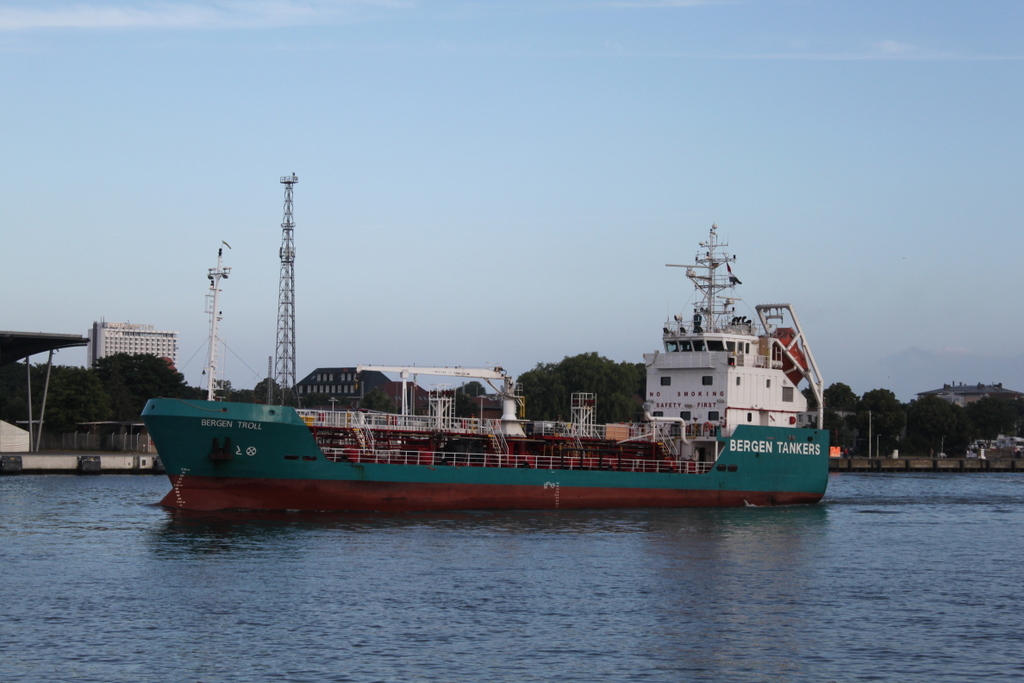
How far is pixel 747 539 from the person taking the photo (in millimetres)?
32344

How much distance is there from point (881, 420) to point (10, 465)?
8686 centimetres

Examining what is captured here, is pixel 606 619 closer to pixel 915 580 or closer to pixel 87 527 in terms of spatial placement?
pixel 915 580

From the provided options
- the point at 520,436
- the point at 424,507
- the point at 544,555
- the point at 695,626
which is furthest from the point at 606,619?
the point at 520,436

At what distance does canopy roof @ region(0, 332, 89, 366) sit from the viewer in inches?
2608

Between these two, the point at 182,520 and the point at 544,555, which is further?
the point at 182,520

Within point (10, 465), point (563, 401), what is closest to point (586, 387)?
point (563, 401)

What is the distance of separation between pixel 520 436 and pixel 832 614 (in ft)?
61.4

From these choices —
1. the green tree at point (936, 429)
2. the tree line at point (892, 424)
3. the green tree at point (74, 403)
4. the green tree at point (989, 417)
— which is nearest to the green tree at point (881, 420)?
the tree line at point (892, 424)

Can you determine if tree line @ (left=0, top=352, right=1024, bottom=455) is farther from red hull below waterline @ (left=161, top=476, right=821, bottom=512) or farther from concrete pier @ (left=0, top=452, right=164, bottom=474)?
red hull below waterline @ (left=161, top=476, right=821, bottom=512)

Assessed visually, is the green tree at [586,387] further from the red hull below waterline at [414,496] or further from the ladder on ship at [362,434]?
the ladder on ship at [362,434]

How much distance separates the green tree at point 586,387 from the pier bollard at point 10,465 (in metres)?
40.8

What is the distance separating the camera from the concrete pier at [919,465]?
9731 cm

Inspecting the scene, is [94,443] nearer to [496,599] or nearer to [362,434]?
[362,434]

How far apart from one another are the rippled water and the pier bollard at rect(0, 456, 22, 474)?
964 inches
